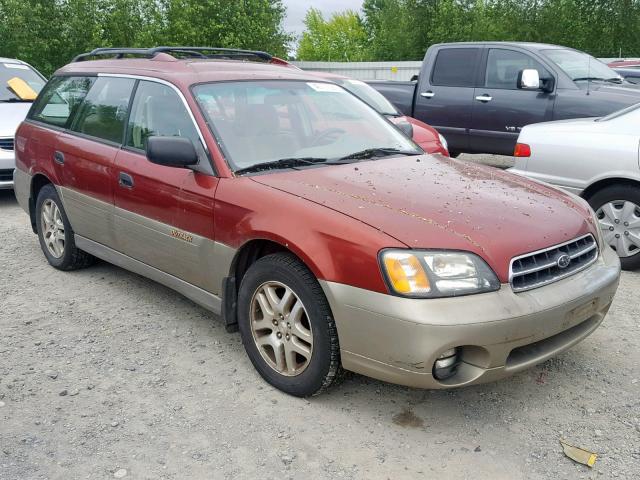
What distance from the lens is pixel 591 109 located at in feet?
25.8

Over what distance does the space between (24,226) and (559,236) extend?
5.64 m

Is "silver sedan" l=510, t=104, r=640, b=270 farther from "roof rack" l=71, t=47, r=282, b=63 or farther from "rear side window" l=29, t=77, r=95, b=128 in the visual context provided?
"rear side window" l=29, t=77, r=95, b=128

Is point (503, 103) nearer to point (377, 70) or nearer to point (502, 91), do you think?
point (502, 91)

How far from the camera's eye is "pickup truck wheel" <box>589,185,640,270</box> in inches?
205

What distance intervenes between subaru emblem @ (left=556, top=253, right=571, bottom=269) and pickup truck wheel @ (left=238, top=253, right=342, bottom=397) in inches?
43.4

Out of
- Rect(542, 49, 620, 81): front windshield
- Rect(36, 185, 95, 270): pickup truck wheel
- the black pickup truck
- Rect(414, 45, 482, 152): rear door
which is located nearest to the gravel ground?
Rect(36, 185, 95, 270): pickup truck wheel

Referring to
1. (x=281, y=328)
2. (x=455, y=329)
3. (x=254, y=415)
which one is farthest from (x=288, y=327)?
(x=455, y=329)

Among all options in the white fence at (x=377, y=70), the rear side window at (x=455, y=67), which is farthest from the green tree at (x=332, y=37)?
the rear side window at (x=455, y=67)

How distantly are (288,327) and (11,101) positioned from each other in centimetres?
709

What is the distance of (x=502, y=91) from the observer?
8.77 meters

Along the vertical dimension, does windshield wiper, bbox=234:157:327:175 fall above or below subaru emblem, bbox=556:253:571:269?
above

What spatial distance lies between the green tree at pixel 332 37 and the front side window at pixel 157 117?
6821 cm

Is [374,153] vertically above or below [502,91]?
above

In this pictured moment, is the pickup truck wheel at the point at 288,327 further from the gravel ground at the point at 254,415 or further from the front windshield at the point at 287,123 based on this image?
the front windshield at the point at 287,123
